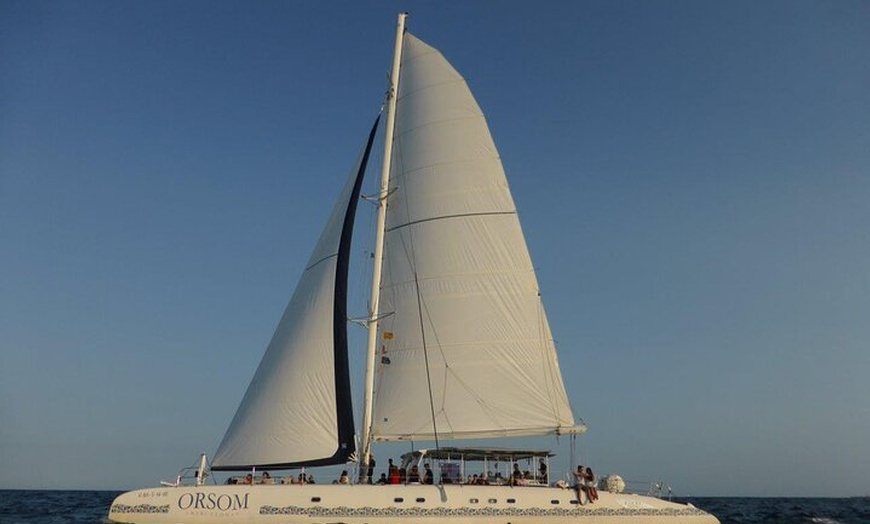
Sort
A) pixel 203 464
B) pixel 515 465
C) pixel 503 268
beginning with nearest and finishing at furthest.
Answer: pixel 203 464, pixel 515 465, pixel 503 268

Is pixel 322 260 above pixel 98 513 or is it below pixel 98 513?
above

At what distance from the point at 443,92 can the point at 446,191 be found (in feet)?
11.9

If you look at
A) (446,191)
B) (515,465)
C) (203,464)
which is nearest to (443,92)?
→ (446,191)

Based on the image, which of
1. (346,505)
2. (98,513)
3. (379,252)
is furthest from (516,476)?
(98,513)

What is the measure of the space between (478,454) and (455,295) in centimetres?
502

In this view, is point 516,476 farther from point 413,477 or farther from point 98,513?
point 98,513

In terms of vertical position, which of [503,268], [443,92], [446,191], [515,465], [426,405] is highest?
[443,92]

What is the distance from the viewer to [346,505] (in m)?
19.2

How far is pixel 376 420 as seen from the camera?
23141mm

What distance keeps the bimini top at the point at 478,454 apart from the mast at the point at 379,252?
1.56 metres

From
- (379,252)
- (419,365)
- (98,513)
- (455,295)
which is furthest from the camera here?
(98,513)

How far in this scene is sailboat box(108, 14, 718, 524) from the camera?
19500mm

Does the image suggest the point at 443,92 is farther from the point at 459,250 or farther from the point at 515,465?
the point at 515,465

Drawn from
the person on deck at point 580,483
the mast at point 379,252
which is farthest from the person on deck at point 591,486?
the mast at point 379,252
